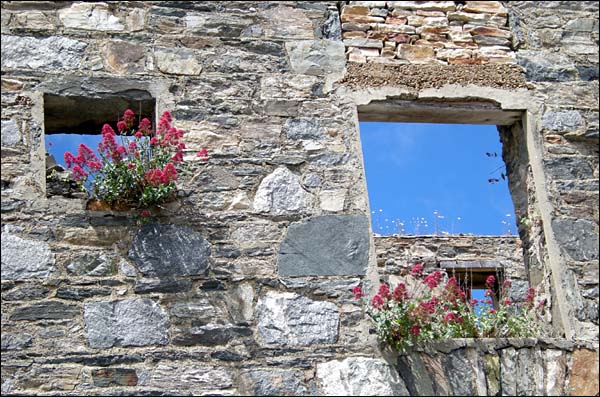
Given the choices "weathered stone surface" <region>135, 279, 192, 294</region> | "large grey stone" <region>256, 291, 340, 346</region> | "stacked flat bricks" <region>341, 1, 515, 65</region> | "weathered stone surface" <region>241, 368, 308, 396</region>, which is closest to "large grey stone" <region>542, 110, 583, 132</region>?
"stacked flat bricks" <region>341, 1, 515, 65</region>

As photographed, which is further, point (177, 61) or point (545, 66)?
point (545, 66)

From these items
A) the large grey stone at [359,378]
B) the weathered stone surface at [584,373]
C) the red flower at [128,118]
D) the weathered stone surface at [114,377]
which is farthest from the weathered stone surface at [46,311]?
the weathered stone surface at [584,373]

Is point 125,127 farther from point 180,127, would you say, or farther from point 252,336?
point 252,336

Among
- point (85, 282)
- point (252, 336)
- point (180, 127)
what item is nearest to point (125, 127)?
point (180, 127)

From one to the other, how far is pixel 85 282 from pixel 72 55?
1.45m

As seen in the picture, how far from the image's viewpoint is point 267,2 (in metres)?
6.75

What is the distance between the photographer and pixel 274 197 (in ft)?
20.3

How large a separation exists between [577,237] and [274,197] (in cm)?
191

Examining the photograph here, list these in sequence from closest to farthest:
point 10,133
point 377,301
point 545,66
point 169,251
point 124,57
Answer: point 377,301 → point 169,251 → point 10,133 → point 124,57 → point 545,66

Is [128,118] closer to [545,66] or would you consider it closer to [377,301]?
[377,301]

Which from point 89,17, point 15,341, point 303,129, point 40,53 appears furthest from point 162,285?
point 89,17

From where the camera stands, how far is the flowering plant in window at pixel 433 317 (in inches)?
229

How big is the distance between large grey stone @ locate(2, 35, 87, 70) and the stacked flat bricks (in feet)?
5.75

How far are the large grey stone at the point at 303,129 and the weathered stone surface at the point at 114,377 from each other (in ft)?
5.80
